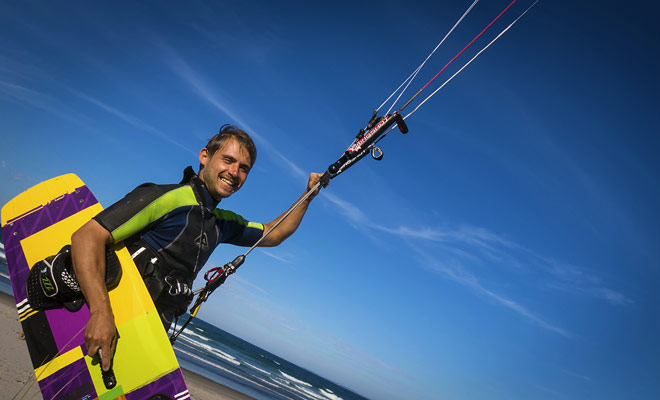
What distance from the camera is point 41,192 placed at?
293 centimetres

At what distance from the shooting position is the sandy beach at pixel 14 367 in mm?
5703

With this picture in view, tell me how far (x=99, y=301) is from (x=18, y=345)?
361 inches

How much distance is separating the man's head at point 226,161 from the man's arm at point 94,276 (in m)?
0.73

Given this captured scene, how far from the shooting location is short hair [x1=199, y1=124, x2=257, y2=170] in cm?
259

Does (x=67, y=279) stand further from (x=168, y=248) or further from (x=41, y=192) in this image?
(x=41, y=192)

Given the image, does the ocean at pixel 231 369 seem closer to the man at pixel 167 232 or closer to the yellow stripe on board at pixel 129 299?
the yellow stripe on board at pixel 129 299

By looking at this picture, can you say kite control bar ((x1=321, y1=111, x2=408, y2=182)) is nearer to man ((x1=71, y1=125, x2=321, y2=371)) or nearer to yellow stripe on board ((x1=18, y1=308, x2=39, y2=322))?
man ((x1=71, y1=125, x2=321, y2=371))

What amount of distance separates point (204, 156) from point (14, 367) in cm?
708

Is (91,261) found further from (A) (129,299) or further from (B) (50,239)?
(B) (50,239)

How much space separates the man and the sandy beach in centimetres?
162

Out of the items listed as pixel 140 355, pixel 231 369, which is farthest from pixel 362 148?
pixel 231 369

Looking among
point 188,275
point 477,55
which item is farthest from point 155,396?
point 477,55

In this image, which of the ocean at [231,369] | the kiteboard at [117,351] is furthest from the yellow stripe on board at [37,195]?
the ocean at [231,369]

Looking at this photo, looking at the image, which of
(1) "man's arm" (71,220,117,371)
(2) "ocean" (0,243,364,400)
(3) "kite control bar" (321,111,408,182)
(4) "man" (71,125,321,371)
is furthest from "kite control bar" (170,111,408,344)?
(2) "ocean" (0,243,364,400)
